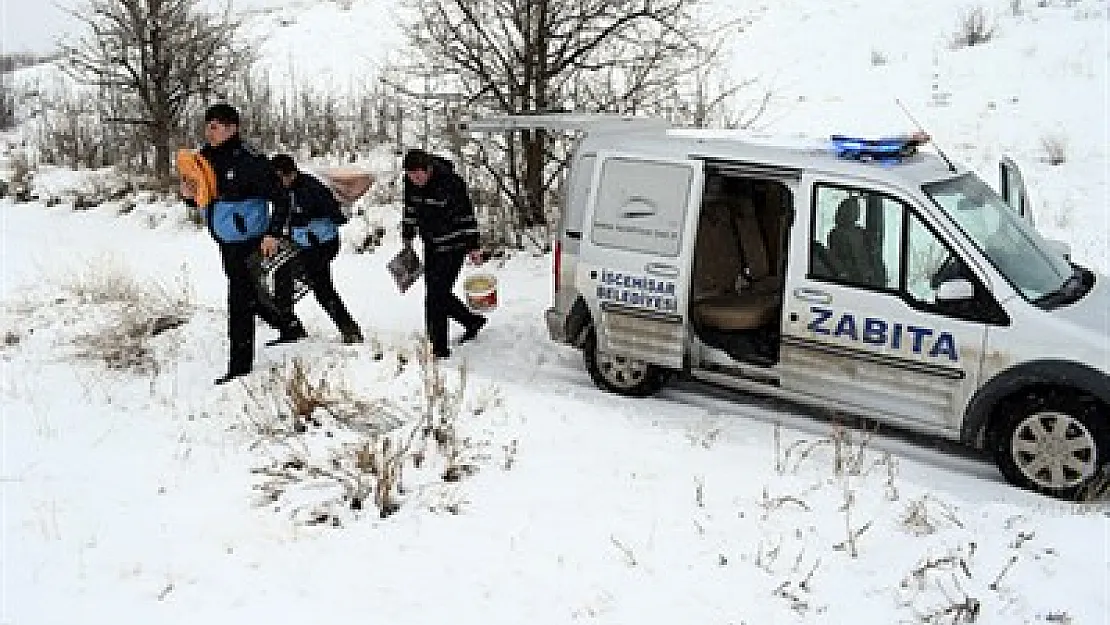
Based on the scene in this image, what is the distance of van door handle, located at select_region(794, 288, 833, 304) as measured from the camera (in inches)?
257

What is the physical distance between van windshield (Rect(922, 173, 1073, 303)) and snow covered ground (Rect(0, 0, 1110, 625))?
1.20 meters

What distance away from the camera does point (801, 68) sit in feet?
54.2

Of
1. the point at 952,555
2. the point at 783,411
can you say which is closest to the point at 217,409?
the point at 783,411

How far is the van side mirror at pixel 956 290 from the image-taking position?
600 cm

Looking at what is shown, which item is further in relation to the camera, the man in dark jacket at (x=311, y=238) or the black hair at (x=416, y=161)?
the man in dark jacket at (x=311, y=238)

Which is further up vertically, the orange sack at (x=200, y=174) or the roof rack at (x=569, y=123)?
the roof rack at (x=569, y=123)

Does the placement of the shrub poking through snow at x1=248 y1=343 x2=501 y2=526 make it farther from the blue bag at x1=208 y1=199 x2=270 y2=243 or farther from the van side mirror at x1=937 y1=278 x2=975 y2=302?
the van side mirror at x1=937 y1=278 x2=975 y2=302

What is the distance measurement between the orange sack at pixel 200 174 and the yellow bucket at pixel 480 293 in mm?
2412

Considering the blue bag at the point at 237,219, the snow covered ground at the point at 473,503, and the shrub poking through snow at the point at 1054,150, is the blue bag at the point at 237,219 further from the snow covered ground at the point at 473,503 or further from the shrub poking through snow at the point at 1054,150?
the shrub poking through snow at the point at 1054,150

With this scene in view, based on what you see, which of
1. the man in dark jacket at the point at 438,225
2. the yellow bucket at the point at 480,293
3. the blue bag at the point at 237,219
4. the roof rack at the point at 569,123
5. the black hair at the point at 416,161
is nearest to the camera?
the blue bag at the point at 237,219

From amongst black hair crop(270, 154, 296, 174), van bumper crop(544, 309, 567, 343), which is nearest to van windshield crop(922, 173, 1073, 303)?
van bumper crop(544, 309, 567, 343)

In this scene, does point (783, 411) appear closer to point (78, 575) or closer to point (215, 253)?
point (78, 575)

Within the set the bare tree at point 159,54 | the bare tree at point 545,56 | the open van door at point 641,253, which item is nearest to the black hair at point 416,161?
the open van door at point 641,253

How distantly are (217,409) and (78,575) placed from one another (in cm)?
233
